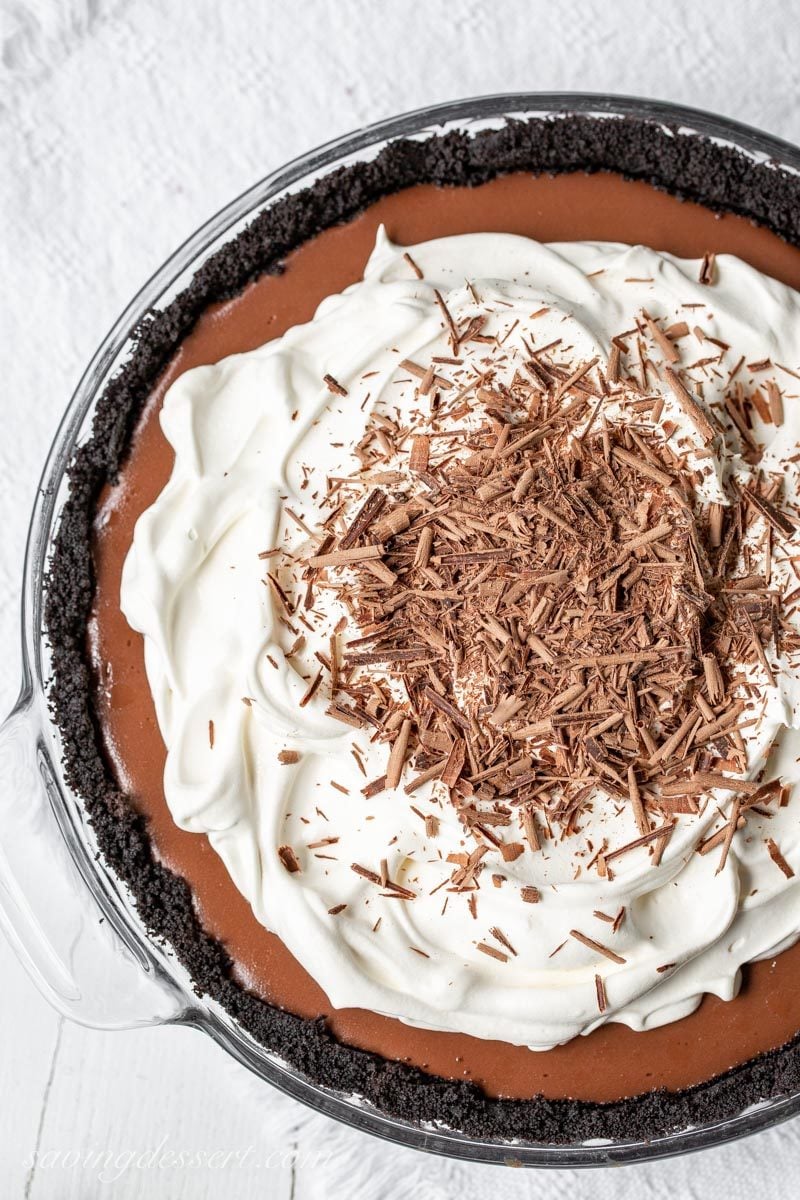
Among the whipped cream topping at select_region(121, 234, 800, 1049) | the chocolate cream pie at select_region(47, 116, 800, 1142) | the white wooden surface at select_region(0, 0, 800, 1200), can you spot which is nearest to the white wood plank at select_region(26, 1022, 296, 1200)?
the white wooden surface at select_region(0, 0, 800, 1200)

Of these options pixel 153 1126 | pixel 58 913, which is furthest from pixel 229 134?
pixel 153 1126

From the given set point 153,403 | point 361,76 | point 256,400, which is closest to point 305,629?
point 256,400

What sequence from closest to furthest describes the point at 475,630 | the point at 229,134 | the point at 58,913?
the point at 475,630 → the point at 58,913 → the point at 229,134

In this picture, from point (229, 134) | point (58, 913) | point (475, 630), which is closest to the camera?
point (475, 630)

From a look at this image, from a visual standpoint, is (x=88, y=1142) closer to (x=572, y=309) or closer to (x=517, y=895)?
(x=517, y=895)

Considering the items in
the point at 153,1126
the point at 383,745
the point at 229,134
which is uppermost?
the point at 229,134

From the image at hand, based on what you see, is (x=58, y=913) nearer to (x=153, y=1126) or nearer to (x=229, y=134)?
(x=153, y=1126)

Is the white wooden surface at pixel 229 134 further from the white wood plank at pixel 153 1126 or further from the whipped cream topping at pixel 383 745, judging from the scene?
the whipped cream topping at pixel 383 745
